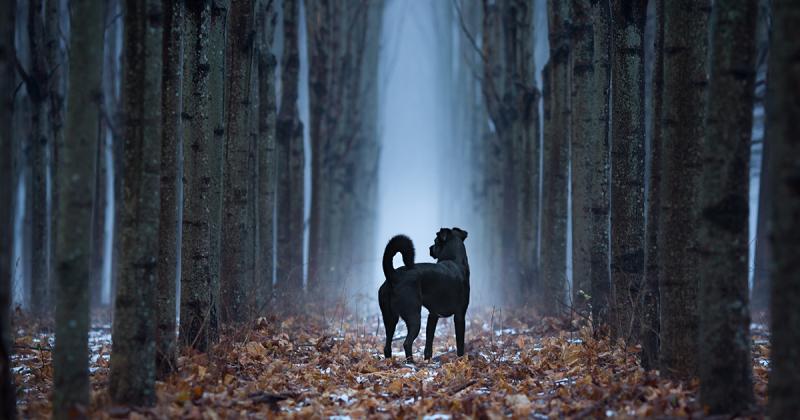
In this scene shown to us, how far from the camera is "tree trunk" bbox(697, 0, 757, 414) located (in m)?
4.21

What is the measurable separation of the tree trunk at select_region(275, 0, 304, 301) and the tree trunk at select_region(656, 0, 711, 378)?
807cm

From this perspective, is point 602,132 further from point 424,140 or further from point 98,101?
point 424,140

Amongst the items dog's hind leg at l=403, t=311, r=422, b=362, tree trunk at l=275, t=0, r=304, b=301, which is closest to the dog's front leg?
dog's hind leg at l=403, t=311, r=422, b=362

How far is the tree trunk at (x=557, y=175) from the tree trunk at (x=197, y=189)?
627 cm

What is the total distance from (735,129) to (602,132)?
4.91m

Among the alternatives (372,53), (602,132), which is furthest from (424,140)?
(602,132)

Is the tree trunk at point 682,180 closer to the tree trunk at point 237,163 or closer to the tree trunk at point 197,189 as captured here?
the tree trunk at point 197,189

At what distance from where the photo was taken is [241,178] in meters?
8.98

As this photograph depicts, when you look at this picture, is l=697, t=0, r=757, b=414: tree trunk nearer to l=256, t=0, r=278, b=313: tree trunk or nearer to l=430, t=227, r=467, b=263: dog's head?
l=430, t=227, r=467, b=263: dog's head

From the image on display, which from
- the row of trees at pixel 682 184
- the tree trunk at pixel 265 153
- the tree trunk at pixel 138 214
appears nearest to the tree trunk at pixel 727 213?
the row of trees at pixel 682 184

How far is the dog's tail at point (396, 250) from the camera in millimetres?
7523

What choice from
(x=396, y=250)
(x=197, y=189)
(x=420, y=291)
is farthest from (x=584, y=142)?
(x=197, y=189)

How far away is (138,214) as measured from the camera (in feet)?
15.6

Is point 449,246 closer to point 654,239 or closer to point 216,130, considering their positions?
point 216,130
